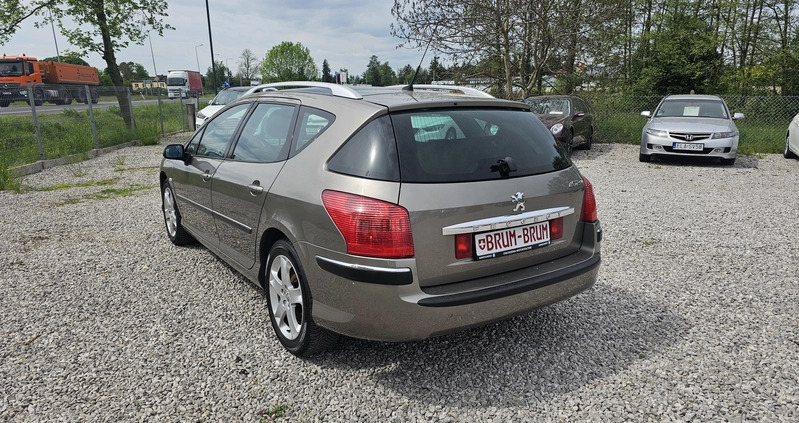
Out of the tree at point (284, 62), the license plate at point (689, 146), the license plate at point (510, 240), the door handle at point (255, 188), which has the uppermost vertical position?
the tree at point (284, 62)

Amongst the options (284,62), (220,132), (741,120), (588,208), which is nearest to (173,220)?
(220,132)

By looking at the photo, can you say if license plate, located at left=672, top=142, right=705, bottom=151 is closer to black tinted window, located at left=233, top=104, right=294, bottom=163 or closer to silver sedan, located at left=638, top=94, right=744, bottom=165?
silver sedan, located at left=638, top=94, right=744, bottom=165

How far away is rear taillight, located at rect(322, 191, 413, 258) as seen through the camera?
244 centimetres

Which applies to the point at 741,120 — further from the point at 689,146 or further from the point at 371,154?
the point at 371,154

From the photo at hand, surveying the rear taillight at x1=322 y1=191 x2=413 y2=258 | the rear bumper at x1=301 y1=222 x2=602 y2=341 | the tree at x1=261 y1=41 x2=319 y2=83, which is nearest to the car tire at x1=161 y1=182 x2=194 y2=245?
the rear bumper at x1=301 y1=222 x2=602 y2=341

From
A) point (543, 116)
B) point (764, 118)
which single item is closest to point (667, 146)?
point (543, 116)

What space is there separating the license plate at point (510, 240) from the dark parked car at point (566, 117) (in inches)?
381

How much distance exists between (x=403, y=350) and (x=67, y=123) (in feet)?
42.9

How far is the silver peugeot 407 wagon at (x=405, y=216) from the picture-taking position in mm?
2475

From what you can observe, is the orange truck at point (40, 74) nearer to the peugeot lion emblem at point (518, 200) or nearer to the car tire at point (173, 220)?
the car tire at point (173, 220)

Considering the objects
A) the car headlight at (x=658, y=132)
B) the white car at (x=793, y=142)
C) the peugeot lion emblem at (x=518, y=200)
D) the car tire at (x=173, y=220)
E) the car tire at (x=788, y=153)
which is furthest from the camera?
the car tire at (x=788, y=153)

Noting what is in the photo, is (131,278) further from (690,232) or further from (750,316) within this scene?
(690,232)

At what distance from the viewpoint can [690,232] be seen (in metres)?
5.89

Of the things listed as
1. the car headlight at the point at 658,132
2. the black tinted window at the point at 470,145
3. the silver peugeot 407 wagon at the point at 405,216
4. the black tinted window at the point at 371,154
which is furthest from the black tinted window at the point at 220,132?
the car headlight at the point at 658,132
